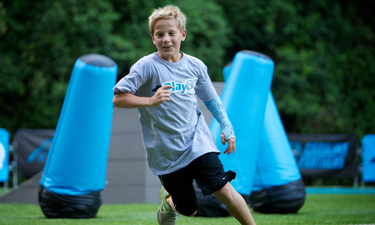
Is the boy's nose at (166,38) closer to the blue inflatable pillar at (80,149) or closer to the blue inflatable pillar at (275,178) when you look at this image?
the blue inflatable pillar at (80,149)

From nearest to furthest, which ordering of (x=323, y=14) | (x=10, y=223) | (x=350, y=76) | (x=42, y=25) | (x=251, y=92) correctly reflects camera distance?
(x=10, y=223)
(x=251, y=92)
(x=42, y=25)
(x=350, y=76)
(x=323, y=14)

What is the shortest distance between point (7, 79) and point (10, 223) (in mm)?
9883

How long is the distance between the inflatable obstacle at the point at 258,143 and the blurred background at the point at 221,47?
7716 mm

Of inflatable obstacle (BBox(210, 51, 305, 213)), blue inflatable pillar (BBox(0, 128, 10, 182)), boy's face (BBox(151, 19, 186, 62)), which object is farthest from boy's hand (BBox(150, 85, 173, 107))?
blue inflatable pillar (BBox(0, 128, 10, 182))

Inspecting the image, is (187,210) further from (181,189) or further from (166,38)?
(166,38)

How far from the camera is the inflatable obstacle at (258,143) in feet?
14.1

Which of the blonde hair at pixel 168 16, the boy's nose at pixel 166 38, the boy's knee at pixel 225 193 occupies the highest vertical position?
the blonde hair at pixel 168 16

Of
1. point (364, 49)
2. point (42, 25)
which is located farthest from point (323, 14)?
point (42, 25)

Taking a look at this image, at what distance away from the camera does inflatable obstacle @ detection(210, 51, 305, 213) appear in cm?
430

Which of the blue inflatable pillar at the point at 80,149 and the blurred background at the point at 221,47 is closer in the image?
the blue inflatable pillar at the point at 80,149

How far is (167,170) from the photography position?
265 cm

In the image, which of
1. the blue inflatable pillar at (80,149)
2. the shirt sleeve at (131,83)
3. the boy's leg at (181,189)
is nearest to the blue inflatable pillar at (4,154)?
the blue inflatable pillar at (80,149)

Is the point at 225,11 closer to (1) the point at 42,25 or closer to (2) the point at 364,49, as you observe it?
(2) the point at 364,49

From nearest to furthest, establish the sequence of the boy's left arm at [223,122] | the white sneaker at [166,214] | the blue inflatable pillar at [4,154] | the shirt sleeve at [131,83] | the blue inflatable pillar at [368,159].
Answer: the shirt sleeve at [131,83]
the boy's left arm at [223,122]
the white sneaker at [166,214]
the blue inflatable pillar at [4,154]
the blue inflatable pillar at [368,159]
